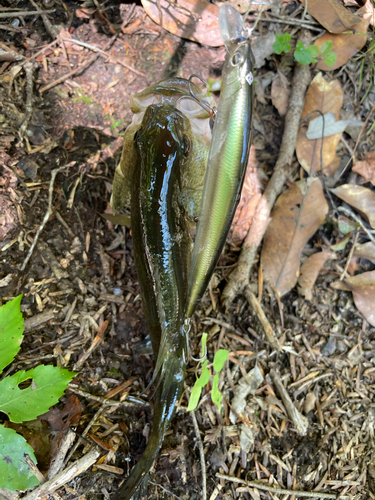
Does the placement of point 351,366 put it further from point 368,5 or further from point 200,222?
point 368,5

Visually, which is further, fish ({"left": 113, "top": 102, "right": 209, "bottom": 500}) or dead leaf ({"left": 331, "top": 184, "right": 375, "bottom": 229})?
dead leaf ({"left": 331, "top": 184, "right": 375, "bottom": 229})

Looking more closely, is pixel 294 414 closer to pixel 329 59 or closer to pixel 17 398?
pixel 17 398

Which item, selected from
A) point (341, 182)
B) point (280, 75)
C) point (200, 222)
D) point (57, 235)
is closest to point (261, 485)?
point (200, 222)

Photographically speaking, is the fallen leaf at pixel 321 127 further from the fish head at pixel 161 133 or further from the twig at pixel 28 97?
the twig at pixel 28 97

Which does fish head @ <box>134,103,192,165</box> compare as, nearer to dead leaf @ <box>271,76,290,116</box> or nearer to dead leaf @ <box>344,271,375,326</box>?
dead leaf @ <box>271,76,290,116</box>

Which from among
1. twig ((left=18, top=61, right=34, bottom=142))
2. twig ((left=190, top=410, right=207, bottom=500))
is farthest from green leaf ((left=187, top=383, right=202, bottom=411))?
twig ((left=18, top=61, right=34, bottom=142))

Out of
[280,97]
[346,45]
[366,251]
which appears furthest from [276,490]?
[346,45]

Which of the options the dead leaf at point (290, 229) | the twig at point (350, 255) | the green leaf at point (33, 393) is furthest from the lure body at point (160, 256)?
the twig at point (350, 255)
